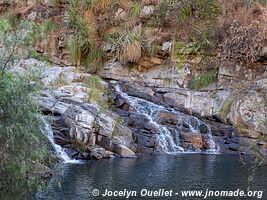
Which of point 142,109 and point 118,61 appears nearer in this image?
point 142,109

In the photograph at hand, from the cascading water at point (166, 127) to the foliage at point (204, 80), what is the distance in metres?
2.12

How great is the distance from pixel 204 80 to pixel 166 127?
4.06 metres

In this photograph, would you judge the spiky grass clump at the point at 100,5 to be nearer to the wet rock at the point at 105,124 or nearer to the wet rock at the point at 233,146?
the wet rock at the point at 105,124

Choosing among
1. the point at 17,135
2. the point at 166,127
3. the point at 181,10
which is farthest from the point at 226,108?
the point at 17,135

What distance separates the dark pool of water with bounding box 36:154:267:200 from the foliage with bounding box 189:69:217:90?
19.9 ft

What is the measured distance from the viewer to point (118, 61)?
77.6 ft

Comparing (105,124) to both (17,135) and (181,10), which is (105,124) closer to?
(181,10)

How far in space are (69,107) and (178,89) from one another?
259 inches

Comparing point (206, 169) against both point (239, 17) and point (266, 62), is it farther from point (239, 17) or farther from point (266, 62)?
point (239, 17)

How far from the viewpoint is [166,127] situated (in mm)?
19422

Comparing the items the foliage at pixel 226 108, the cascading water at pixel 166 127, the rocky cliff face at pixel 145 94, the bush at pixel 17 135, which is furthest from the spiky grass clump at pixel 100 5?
the bush at pixel 17 135

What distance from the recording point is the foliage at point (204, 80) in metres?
22.3

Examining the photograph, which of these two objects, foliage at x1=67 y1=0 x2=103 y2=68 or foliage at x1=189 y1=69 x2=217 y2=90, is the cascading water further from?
foliage at x1=67 y1=0 x2=103 y2=68

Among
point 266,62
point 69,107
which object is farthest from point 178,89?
point 69,107
